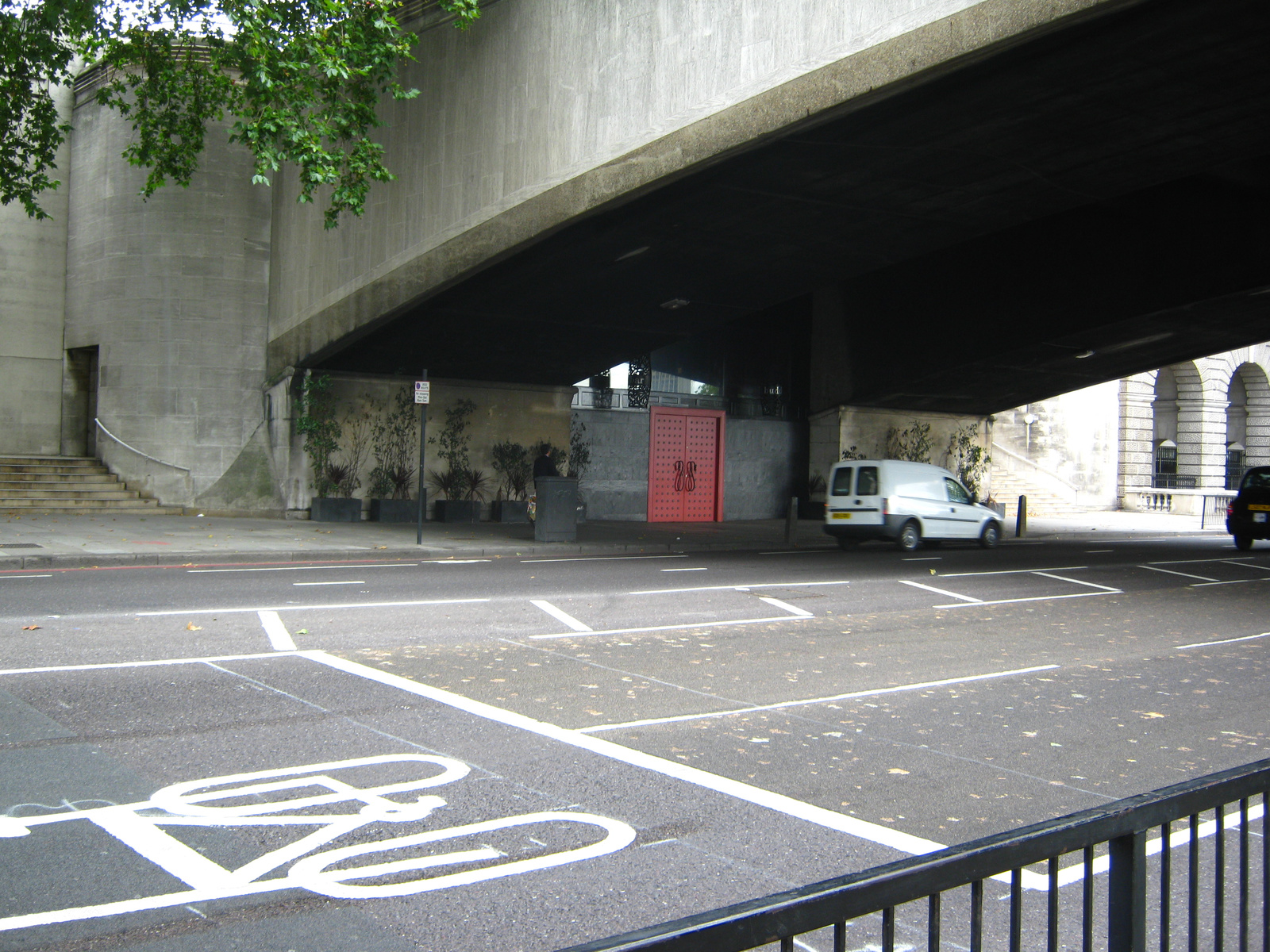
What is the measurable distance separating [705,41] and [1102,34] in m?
Answer: 5.35

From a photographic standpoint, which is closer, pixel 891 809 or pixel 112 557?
pixel 891 809

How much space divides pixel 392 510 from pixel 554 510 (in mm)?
5496

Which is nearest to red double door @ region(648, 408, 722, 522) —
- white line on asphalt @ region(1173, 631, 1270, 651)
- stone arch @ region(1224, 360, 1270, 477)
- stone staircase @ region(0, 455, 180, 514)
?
stone staircase @ region(0, 455, 180, 514)

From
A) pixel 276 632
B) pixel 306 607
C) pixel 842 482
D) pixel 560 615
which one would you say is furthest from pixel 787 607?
pixel 842 482

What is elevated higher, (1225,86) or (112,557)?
(1225,86)

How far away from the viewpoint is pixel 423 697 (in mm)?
7473

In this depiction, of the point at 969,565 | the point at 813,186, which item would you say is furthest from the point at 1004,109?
the point at 969,565

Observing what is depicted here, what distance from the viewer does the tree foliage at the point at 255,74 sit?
16562mm

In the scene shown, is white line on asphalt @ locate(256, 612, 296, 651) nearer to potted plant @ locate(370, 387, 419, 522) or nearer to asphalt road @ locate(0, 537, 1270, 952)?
asphalt road @ locate(0, 537, 1270, 952)

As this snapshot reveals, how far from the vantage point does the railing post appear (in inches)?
90.6

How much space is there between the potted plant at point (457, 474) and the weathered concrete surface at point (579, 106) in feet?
13.2

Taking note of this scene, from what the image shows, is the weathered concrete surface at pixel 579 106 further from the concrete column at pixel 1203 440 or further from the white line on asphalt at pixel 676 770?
the concrete column at pixel 1203 440

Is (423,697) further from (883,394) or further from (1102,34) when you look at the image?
(883,394)

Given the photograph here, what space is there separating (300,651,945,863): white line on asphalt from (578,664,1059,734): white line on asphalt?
0.98ft
